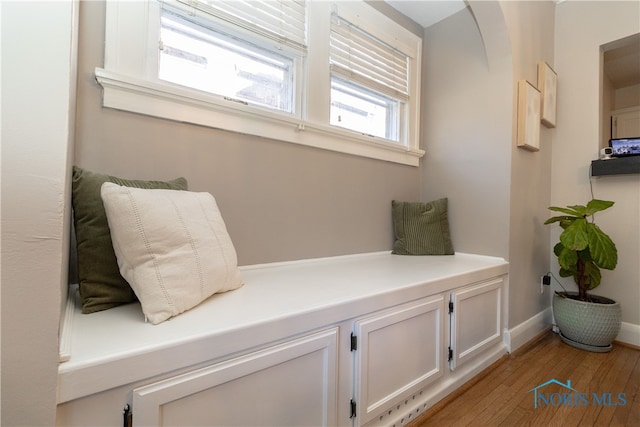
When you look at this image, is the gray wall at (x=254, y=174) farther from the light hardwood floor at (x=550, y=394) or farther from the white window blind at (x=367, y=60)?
the light hardwood floor at (x=550, y=394)

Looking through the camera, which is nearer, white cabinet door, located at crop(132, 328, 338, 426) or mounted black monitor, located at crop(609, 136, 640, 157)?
white cabinet door, located at crop(132, 328, 338, 426)

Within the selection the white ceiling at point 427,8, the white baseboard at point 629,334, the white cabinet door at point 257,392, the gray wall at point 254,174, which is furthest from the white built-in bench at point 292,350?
the white ceiling at point 427,8

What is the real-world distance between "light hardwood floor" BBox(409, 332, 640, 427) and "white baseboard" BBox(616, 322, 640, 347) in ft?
0.42

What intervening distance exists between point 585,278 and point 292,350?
230 centimetres

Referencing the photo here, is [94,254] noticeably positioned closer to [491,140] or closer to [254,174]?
[254,174]

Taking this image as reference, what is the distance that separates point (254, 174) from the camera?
1585 mm

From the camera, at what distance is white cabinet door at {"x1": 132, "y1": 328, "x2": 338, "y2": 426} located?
2.33 feet

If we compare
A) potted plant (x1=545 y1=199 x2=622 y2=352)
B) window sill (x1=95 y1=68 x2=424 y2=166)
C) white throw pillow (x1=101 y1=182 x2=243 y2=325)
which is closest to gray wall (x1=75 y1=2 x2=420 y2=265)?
window sill (x1=95 y1=68 x2=424 y2=166)

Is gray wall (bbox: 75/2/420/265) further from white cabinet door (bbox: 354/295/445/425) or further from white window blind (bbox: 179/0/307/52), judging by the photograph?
white cabinet door (bbox: 354/295/445/425)

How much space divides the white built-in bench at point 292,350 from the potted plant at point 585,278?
0.69m

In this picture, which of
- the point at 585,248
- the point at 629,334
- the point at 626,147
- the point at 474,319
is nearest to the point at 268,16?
the point at 474,319

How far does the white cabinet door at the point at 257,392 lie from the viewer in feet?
2.33

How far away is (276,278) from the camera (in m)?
1.42

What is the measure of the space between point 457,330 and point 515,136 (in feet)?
4.58
